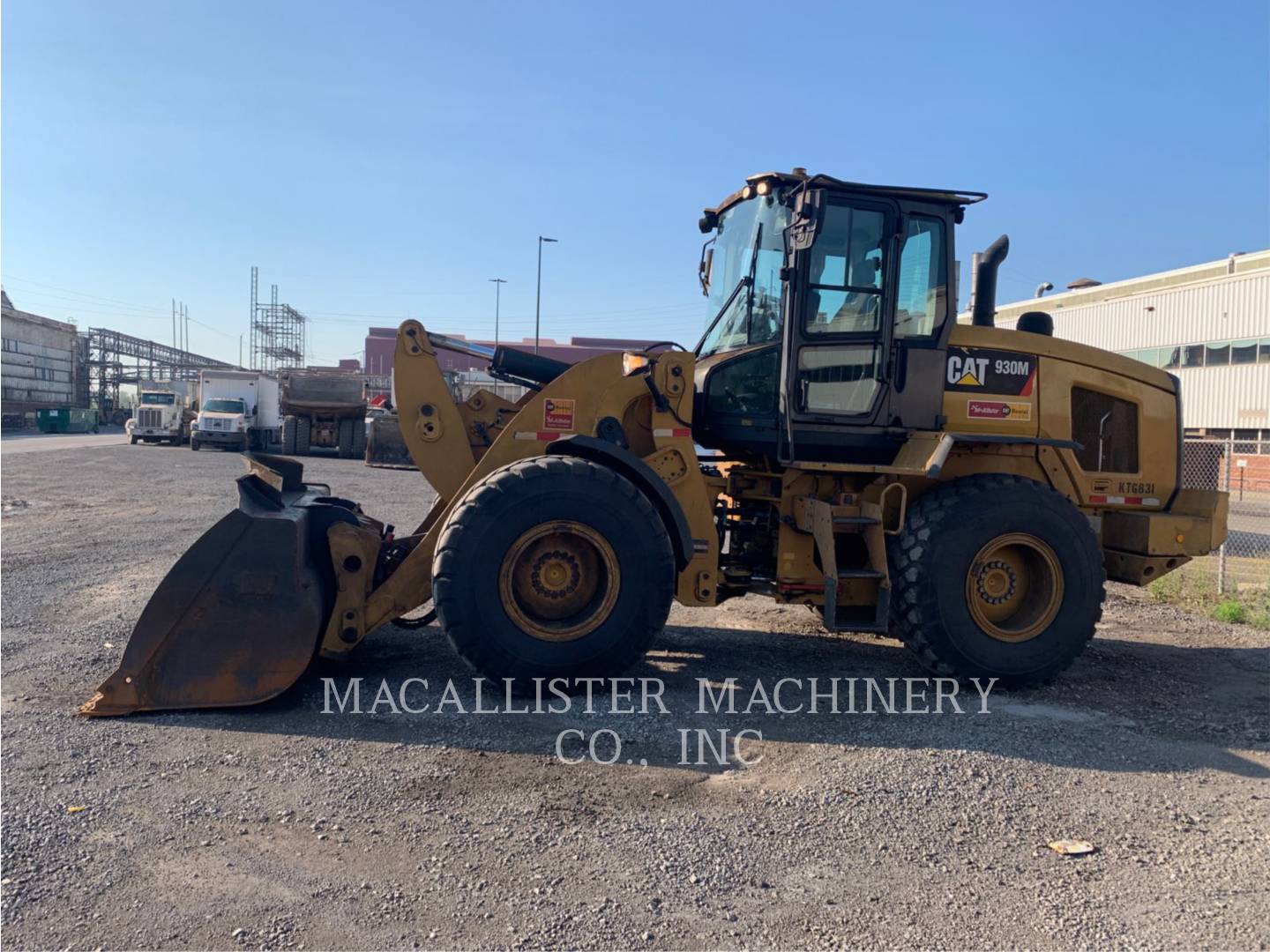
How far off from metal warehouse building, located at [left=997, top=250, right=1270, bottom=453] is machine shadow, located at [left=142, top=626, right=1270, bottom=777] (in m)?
25.1

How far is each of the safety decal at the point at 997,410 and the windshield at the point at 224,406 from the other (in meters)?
29.0

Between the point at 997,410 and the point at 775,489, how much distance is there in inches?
61.9

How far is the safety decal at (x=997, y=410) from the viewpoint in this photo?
19.9 feet

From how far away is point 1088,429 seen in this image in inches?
255

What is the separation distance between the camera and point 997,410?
610 cm

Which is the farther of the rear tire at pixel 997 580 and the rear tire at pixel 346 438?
the rear tire at pixel 346 438

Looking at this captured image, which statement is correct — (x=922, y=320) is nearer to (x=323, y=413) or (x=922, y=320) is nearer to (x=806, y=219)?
(x=806, y=219)

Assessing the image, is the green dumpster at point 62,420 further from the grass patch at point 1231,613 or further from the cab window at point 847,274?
the grass patch at point 1231,613

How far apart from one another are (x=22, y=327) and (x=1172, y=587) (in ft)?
185

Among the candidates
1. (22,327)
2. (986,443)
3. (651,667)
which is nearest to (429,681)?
(651,667)

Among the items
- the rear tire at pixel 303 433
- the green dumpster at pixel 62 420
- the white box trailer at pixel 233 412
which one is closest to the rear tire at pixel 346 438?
the rear tire at pixel 303 433

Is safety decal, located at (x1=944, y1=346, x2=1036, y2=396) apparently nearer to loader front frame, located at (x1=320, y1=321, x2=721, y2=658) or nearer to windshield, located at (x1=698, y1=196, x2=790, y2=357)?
windshield, located at (x1=698, y1=196, x2=790, y2=357)

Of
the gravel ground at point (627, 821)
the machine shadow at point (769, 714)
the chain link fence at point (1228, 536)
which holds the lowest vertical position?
the gravel ground at point (627, 821)

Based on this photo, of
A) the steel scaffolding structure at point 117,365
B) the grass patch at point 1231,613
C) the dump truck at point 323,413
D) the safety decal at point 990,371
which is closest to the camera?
the safety decal at point 990,371
